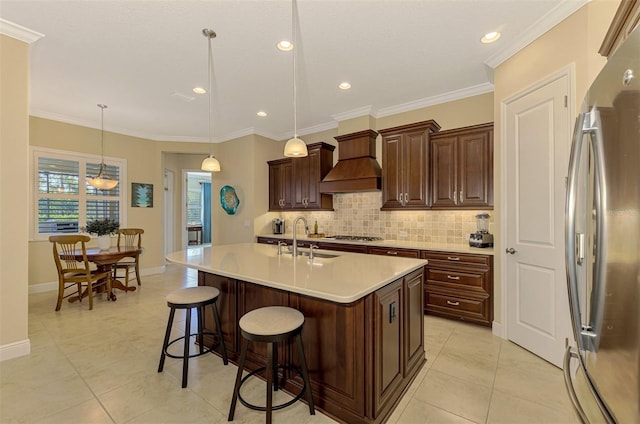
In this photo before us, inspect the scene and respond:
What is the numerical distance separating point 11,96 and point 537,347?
5144mm

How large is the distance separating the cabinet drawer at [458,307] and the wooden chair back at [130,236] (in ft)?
15.2

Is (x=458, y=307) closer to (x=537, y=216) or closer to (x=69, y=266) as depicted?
(x=537, y=216)

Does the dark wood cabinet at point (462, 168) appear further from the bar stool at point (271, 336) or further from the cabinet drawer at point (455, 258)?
the bar stool at point (271, 336)

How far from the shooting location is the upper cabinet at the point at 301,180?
15.7ft

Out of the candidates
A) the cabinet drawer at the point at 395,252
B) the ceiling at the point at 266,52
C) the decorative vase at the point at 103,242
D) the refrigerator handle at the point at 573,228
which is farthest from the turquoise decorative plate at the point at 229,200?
the refrigerator handle at the point at 573,228

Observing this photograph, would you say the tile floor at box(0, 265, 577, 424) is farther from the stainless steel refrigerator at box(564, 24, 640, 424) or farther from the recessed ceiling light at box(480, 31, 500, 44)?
the recessed ceiling light at box(480, 31, 500, 44)

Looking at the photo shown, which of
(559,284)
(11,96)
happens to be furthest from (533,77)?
(11,96)

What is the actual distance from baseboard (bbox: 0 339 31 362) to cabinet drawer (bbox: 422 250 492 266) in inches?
162

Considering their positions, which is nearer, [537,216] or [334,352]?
[334,352]

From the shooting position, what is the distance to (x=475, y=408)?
5.91 feet

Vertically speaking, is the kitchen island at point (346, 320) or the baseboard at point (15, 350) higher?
the kitchen island at point (346, 320)

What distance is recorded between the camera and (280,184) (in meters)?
5.41

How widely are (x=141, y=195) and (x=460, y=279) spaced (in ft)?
19.4

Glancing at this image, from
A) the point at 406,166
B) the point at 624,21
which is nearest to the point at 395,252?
the point at 406,166
